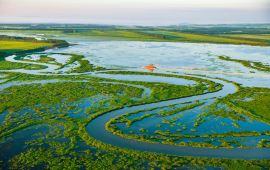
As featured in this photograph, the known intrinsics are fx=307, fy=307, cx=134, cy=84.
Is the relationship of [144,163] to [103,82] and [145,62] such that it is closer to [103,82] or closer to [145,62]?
[103,82]

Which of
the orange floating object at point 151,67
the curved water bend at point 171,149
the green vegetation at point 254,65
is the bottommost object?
the curved water bend at point 171,149

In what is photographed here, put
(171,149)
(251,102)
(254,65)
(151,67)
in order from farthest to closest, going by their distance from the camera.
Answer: (254,65)
(151,67)
(251,102)
(171,149)

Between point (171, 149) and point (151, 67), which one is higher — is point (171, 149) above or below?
below

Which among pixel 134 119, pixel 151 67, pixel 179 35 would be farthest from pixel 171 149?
pixel 179 35

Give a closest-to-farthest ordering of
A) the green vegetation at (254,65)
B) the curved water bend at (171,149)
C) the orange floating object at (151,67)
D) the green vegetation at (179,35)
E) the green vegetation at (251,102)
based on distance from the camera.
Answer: the curved water bend at (171,149)
the green vegetation at (251,102)
the orange floating object at (151,67)
the green vegetation at (254,65)
the green vegetation at (179,35)

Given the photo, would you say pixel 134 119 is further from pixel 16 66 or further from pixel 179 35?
pixel 179 35

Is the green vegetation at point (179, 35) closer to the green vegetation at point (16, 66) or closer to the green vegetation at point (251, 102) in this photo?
the green vegetation at point (16, 66)

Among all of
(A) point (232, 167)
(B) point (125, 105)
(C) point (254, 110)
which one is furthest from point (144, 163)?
(C) point (254, 110)

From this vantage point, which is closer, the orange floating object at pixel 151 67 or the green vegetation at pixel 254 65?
the orange floating object at pixel 151 67

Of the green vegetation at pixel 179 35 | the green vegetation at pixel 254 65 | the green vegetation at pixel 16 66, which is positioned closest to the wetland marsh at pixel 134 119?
the green vegetation at pixel 16 66

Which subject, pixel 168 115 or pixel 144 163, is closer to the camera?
pixel 144 163

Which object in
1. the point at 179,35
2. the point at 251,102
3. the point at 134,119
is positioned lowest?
the point at 134,119
